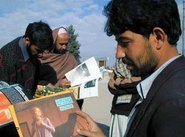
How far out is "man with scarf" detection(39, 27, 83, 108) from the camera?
185 inches

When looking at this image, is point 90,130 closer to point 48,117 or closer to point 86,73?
point 48,117

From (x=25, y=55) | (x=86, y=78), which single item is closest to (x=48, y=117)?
(x=86, y=78)

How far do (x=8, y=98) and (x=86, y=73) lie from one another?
1160mm

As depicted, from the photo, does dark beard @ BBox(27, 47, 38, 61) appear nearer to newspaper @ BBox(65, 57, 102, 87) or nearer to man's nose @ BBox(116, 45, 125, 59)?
newspaper @ BBox(65, 57, 102, 87)

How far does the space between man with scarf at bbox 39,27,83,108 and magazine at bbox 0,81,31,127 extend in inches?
64.6

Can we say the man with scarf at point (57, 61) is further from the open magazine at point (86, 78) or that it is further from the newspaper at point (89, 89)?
the newspaper at point (89, 89)

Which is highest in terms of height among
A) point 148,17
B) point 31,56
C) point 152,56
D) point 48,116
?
point 148,17

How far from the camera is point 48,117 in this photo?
200 cm

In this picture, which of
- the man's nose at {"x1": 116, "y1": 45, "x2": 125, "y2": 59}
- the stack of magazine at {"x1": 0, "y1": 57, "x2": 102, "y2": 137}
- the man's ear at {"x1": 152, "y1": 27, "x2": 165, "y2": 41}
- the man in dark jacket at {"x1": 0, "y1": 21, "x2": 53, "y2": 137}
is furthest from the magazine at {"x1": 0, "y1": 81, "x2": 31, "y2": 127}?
the man's ear at {"x1": 152, "y1": 27, "x2": 165, "y2": 41}

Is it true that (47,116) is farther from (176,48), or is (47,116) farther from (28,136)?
(176,48)

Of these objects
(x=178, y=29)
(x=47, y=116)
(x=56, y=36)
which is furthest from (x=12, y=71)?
(x=178, y=29)

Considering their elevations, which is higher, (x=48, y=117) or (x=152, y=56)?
(x=152, y=56)

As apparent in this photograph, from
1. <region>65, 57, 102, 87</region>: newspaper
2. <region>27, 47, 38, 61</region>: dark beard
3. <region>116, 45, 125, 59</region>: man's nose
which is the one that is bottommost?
<region>65, 57, 102, 87</region>: newspaper

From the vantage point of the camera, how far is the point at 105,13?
1823mm
